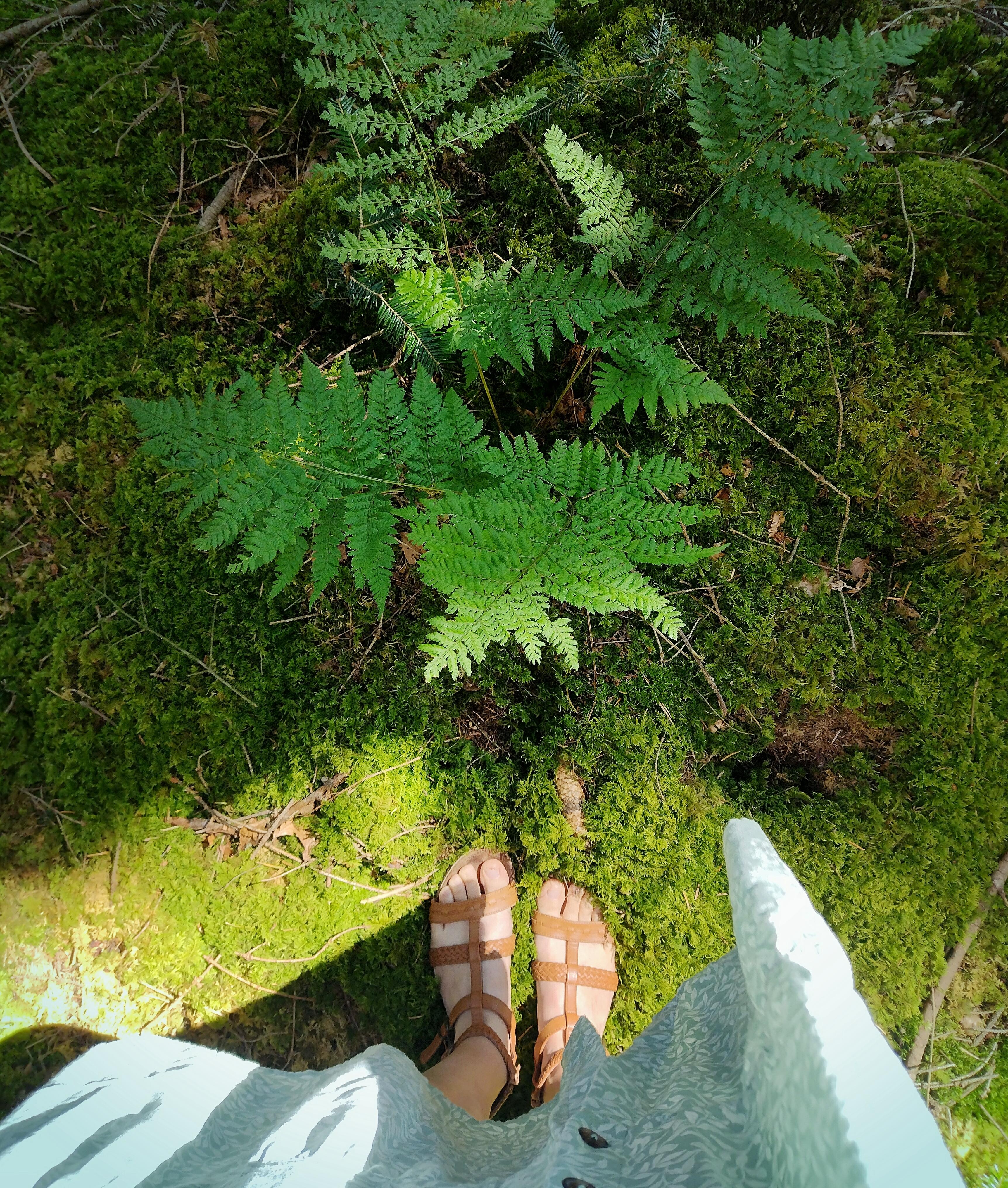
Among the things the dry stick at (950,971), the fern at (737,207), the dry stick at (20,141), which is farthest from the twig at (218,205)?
the dry stick at (950,971)

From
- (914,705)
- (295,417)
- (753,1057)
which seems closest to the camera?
→ (753,1057)

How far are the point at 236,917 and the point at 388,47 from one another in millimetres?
3613

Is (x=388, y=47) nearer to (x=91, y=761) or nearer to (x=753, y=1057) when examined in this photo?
(x=91, y=761)

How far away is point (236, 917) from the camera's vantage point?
278 centimetres

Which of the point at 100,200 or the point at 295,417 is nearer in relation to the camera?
the point at 295,417

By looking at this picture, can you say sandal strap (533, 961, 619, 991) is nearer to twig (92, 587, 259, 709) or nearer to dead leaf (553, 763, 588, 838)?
dead leaf (553, 763, 588, 838)

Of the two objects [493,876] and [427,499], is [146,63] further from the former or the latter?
[493,876]

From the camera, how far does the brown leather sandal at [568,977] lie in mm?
2764

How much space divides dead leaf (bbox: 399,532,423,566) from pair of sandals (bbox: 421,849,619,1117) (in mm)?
1409

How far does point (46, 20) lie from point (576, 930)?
4.97 m

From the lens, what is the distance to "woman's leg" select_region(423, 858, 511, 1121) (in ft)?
8.81

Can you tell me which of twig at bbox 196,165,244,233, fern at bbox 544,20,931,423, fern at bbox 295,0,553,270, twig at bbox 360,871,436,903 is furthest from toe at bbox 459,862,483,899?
twig at bbox 196,165,244,233

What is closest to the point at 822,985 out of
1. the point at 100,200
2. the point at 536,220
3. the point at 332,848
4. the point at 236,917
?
the point at 332,848

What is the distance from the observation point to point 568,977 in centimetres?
278
